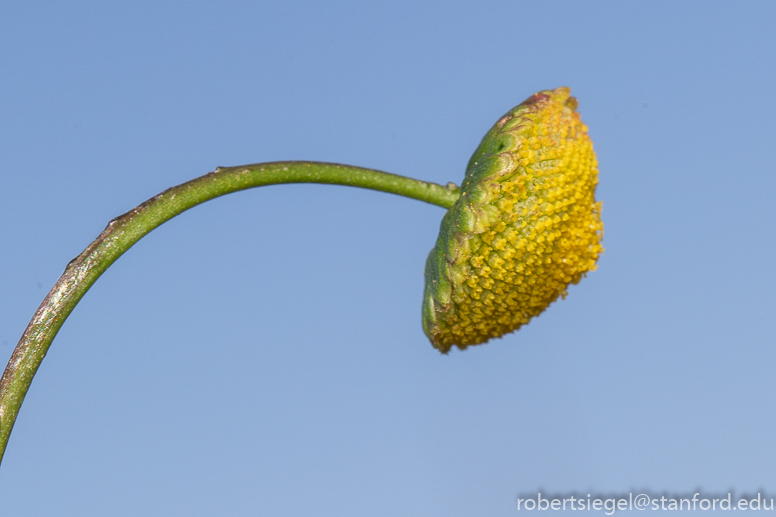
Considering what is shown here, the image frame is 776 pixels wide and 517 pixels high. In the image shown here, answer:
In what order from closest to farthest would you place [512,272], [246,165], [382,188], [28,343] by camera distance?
1. [28,343]
2. [246,165]
3. [382,188]
4. [512,272]

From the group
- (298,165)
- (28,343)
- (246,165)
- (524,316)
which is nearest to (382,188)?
(298,165)

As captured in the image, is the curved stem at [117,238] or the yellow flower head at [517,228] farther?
the yellow flower head at [517,228]

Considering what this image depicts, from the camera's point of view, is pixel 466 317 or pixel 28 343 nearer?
pixel 28 343

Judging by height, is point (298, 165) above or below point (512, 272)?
above

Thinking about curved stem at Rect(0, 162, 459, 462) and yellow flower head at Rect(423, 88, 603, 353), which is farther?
yellow flower head at Rect(423, 88, 603, 353)

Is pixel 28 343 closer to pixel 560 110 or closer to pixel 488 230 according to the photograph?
pixel 488 230
